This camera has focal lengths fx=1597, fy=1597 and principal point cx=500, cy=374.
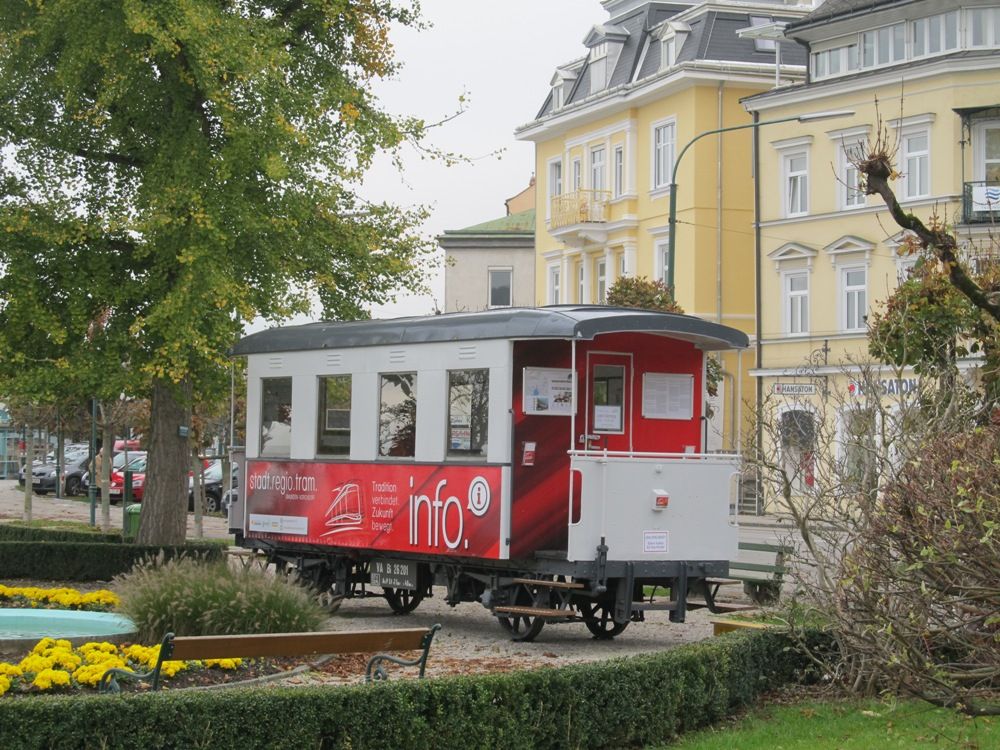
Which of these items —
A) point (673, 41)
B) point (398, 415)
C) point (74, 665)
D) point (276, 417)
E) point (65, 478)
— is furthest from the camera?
point (65, 478)

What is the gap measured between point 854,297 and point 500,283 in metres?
27.1

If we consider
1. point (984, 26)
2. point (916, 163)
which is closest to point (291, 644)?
point (916, 163)

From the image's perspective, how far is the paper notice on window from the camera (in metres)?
18.2

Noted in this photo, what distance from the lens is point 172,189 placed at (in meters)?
22.8

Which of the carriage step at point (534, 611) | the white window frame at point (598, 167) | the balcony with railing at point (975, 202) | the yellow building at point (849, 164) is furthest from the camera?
the white window frame at point (598, 167)

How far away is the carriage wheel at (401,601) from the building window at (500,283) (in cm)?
4780

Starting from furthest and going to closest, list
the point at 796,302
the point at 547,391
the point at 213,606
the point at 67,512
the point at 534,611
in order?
the point at 67,512 → the point at 796,302 → the point at 547,391 → the point at 534,611 → the point at 213,606

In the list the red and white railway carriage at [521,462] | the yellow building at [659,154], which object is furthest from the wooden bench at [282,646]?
the yellow building at [659,154]

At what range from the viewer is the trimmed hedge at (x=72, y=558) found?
23219 millimetres

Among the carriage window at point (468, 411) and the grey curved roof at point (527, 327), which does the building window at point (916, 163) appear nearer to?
the grey curved roof at point (527, 327)

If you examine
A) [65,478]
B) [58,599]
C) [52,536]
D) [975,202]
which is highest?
[975,202]

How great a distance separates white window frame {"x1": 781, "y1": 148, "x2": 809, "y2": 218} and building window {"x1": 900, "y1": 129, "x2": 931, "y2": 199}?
3.95 meters

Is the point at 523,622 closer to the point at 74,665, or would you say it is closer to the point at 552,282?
the point at 74,665

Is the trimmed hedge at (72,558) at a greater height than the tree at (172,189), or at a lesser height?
lesser
